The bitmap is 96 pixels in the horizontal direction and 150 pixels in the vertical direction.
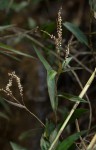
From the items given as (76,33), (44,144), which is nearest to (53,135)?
(44,144)

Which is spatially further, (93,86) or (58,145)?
(93,86)

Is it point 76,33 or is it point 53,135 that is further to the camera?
point 76,33

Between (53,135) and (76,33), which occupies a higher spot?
(76,33)

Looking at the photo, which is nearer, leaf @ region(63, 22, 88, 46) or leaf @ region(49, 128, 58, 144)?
leaf @ region(49, 128, 58, 144)

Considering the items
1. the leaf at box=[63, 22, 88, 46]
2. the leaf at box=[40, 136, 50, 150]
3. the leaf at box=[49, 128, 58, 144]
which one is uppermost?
the leaf at box=[63, 22, 88, 46]

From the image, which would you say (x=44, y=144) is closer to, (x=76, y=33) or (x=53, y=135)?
(x=53, y=135)

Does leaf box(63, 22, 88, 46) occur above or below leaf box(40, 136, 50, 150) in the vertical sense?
above

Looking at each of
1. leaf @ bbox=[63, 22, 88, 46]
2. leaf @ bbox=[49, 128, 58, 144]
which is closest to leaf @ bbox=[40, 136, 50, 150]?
leaf @ bbox=[49, 128, 58, 144]

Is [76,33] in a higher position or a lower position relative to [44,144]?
higher

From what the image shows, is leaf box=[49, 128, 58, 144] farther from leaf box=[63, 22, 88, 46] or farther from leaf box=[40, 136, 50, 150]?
leaf box=[63, 22, 88, 46]

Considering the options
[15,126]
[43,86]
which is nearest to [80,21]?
[43,86]

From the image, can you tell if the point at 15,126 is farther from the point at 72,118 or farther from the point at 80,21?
the point at 72,118
